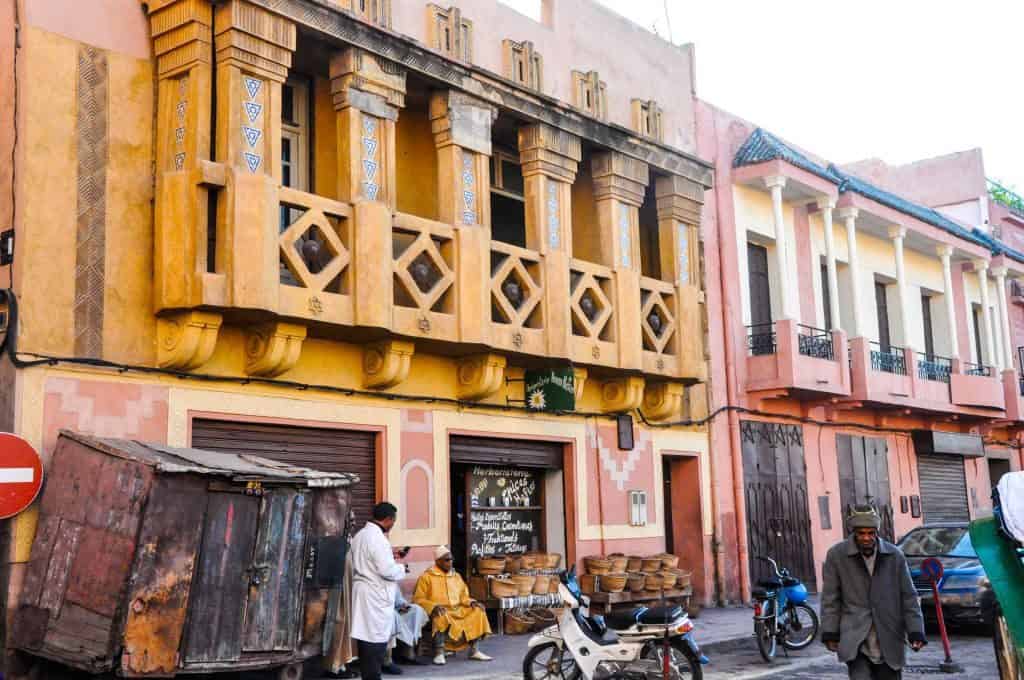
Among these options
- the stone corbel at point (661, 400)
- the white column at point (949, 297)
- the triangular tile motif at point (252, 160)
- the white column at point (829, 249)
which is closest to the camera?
the triangular tile motif at point (252, 160)

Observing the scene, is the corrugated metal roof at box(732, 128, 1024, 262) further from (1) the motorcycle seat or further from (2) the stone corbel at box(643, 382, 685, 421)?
(1) the motorcycle seat

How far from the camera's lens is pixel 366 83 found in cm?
1292

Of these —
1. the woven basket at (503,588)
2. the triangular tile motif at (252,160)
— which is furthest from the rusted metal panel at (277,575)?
the woven basket at (503,588)

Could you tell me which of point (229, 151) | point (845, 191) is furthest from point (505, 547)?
point (845, 191)

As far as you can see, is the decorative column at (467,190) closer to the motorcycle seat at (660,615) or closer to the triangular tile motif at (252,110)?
the triangular tile motif at (252,110)

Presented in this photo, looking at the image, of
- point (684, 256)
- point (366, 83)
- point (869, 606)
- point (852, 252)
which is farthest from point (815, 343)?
point (869, 606)

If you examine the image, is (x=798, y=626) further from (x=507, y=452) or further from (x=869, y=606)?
(x=869, y=606)

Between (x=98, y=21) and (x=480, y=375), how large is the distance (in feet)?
18.7

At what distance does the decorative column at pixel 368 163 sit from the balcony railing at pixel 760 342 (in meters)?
8.70

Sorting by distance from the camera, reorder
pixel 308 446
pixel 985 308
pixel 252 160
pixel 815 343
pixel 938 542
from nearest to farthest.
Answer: pixel 252 160
pixel 308 446
pixel 938 542
pixel 815 343
pixel 985 308

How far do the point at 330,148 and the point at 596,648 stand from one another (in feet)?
21.4

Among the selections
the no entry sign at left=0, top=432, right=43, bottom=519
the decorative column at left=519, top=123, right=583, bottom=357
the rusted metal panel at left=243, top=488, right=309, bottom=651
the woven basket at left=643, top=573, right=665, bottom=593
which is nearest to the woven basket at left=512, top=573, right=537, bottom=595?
the woven basket at left=643, top=573, right=665, bottom=593

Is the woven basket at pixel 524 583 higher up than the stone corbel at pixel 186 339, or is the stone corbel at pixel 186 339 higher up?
the stone corbel at pixel 186 339

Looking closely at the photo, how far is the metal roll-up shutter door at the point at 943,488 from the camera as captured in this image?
969 inches
